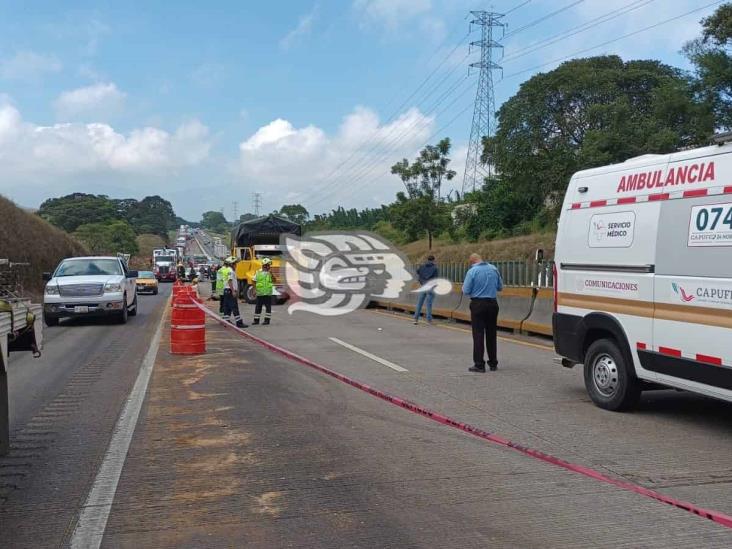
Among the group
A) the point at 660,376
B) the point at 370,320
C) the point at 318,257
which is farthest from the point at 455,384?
the point at 318,257

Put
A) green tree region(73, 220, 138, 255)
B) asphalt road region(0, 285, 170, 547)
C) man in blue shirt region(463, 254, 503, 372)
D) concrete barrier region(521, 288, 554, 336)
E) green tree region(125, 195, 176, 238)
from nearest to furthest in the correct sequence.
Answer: asphalt road region(0, 285, 170, 547) → man in blue shirt region(463, 254, 503, 372) → concrete barrier region(521, 288, 554, 336) → green tree region(73, 220, 138, 255) → green tree region(125, 195, 176, 238)

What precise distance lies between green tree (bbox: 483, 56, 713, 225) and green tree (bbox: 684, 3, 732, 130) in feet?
15.0

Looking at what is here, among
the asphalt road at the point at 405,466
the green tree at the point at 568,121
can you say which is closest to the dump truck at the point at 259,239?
the green tree at the point at 568,121

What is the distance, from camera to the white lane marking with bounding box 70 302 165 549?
4328 millimetres

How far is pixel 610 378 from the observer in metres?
7.69

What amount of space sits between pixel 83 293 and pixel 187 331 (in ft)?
22.7

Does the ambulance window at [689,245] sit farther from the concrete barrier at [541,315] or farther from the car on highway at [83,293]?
the car on highway at [83,293]

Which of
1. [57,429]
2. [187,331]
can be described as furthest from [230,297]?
[57,429]

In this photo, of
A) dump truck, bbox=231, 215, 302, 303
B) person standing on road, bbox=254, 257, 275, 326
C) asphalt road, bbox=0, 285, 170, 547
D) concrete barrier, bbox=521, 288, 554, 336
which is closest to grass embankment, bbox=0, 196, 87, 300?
dump truck, bbox=231, 215, 302, 303

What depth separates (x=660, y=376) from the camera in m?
6.89

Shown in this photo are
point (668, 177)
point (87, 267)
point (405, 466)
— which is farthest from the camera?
point (87, 267)

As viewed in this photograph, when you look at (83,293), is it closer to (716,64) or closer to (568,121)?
(716,64)

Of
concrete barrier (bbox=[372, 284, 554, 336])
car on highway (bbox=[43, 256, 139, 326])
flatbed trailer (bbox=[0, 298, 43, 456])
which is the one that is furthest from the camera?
car on highway (bbox=[43, 256, 139, 326])

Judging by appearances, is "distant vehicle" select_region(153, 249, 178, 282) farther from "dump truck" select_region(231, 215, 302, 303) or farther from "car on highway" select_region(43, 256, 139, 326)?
"car on highway" select_region(43, 256, 139, 326)
